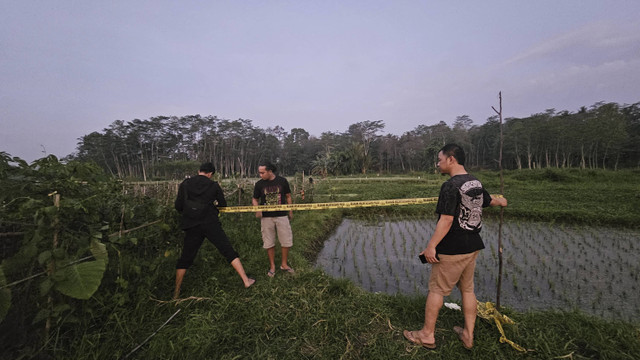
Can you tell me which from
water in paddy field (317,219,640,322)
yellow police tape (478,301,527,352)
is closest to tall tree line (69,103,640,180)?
water in paddy field (317,219,640,322)

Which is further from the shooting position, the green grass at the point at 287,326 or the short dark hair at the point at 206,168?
the short dark hair at the point at 206,168

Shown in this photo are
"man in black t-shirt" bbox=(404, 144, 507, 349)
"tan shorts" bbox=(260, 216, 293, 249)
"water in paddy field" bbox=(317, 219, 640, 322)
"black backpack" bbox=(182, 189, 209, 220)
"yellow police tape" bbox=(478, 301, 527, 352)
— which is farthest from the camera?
"tan shorts" bbox=(260, 216, 293, 249)

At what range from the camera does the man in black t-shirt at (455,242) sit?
2057 millimetres

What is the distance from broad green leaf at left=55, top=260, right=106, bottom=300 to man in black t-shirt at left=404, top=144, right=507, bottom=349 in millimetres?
2495

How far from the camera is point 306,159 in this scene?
51969 mm

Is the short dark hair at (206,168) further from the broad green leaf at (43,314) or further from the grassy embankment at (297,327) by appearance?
the broad green leaf at (43,314)

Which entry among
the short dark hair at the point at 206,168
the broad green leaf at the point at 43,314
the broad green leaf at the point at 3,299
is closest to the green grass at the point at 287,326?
the broad green leaf at the point at 43,314

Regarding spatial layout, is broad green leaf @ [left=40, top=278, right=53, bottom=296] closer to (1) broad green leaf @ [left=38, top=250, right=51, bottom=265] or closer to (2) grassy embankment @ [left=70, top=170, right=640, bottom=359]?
(1) broad green leaf @ [left=38, top=250, right=51, bottom=265]

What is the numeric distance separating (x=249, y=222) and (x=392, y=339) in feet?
15.0

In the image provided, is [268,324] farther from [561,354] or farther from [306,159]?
[306,159]

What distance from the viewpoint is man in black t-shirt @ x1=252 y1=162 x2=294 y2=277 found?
147 inches

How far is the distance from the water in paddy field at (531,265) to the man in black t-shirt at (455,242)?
1319mm

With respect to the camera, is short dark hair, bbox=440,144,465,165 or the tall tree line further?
the tall tree line

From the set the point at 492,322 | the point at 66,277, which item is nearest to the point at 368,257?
the point at 492,322
